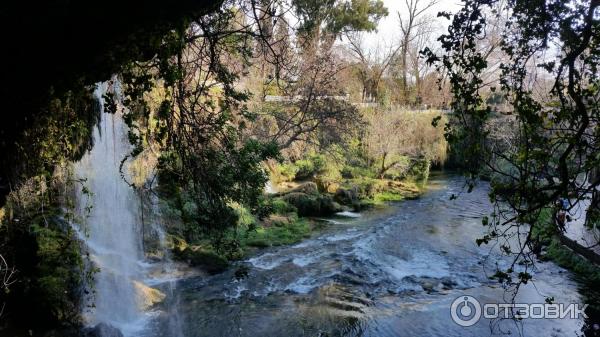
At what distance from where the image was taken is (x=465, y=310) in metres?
9.54

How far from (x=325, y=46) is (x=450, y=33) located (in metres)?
19.4

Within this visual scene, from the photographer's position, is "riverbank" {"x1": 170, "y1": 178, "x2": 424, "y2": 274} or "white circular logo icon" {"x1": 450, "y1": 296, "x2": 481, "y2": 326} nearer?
"white circular logo icon" {"x1": 450, "y1": 296, "x2": 481, "y2": 326}

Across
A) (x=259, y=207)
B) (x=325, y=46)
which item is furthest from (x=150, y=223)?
(x=325, y=46)

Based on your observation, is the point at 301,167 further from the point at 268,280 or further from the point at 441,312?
the point at 441,312

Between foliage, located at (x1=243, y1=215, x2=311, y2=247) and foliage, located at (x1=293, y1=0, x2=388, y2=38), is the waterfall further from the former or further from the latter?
foliage, located at (x1=293, y1=0, x2=388, y2=38)

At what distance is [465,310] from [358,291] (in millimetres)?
2376

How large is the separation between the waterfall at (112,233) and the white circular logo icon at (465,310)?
6283 millimetres

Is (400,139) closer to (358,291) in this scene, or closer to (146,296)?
(358,291)

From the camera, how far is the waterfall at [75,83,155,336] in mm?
8953

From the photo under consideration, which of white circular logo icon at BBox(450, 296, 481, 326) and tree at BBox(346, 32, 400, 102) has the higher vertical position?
tree at BBox(346, 32, 400, 102)

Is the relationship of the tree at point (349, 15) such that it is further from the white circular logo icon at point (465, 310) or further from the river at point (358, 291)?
the white circular logo icon at point (465, 310)

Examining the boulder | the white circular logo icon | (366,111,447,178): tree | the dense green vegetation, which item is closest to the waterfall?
the boulder

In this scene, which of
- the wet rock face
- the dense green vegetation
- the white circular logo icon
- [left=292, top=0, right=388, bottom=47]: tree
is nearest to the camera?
the dense green vegetation

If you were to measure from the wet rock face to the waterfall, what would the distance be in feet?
1.60
